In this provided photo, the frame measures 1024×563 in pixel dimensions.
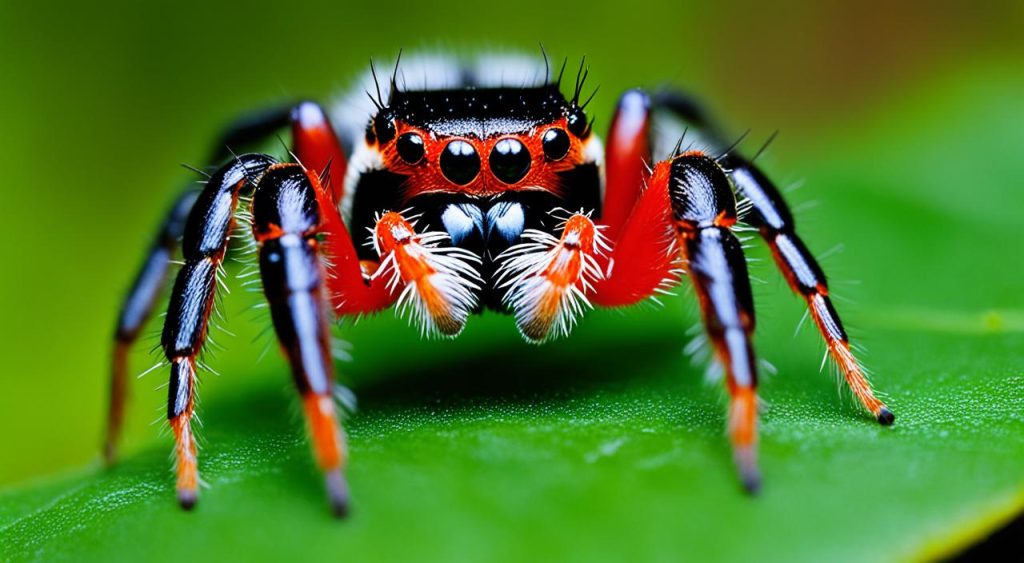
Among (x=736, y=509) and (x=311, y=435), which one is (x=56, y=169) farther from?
(x=736, y=509)

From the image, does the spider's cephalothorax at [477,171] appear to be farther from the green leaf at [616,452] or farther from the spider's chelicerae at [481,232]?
the green leaf at [616,452]

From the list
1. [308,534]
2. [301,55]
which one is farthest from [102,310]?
[308,534]

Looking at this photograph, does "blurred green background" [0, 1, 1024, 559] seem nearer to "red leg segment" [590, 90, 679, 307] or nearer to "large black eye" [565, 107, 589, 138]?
"red leg segment" [590, 90, 679, 307]

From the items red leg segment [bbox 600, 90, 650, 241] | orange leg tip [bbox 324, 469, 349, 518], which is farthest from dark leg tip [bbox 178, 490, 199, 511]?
red leg segment [bbox 600, 90, 650, 241]

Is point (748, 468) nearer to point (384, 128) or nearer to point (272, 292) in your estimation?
point (272, 292)

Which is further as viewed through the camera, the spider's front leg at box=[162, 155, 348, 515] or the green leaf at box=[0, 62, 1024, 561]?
the spider's front leg at box=[162, 155, 348, 515]

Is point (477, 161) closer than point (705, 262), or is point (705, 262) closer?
point (705, 262)

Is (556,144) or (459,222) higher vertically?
(556,144)

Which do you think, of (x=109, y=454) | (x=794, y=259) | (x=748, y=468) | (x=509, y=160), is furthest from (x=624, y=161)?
(x=109, y=454)

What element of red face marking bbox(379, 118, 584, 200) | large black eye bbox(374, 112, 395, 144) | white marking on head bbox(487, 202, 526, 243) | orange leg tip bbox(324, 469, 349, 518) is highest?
large black eye bbox(374, 112, 395, 144)
